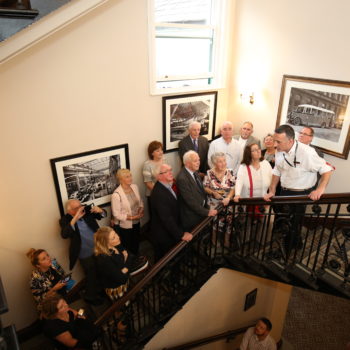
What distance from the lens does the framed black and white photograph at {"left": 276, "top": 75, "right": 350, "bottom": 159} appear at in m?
4.25

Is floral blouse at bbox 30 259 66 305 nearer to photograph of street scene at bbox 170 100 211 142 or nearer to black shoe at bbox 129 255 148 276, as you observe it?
black shoe at bbox 129 255 148 276

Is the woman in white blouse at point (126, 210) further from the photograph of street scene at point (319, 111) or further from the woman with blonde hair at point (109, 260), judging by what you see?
the photograph of street scene at point (319, 111)

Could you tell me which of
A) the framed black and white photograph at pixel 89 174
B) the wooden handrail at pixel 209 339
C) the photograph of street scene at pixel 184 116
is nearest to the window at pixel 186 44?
the photograph of street scene at pixel 184 116

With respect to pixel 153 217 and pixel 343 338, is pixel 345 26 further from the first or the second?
pixel 343 338

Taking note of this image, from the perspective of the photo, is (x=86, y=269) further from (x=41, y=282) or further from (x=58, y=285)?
(x=41, y=282)

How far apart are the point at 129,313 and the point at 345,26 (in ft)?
15.3

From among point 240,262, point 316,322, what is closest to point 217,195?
point 240,262

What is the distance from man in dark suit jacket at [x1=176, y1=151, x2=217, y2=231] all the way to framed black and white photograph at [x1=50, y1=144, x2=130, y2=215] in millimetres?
1386

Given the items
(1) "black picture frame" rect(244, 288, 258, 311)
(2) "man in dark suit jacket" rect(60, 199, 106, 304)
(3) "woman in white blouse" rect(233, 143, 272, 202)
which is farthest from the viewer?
(1) "black picture frame" rect(244, 288, 258, 311)

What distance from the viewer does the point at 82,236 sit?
4.13 metres

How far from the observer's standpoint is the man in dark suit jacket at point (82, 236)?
158 inches

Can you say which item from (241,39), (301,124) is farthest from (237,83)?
(301,124)

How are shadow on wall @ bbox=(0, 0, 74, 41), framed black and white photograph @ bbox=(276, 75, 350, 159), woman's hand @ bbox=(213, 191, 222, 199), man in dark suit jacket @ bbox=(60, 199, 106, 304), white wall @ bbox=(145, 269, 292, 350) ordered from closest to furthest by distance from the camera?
shadow on wall @ bbox=(0, 0, 74, 41)
woman's hand @ bbox=(213, 191, 222, 199)
man in dark suit jacket @ bbox=(60, 199, 106, 304)
white wall @ bbox=(145, 269, 292, 350)
framed black and white photograph @ bbox=(276, 75, 350, 159)

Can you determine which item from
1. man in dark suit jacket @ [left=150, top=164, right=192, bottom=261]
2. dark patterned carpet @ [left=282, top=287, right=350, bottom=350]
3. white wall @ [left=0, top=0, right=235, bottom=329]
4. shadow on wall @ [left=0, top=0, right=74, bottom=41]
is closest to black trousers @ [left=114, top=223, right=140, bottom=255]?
white wall @ [left=0, top=0, right=235, bottom=329]
